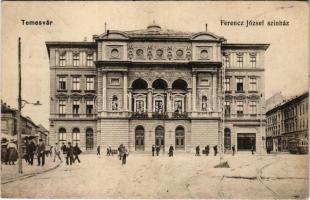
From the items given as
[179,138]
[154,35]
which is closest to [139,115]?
[179,138]

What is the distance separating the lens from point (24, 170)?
9523 mm

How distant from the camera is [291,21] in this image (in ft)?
30.2

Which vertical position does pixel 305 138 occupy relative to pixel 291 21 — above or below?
below

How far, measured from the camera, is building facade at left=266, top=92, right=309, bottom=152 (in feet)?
30.7

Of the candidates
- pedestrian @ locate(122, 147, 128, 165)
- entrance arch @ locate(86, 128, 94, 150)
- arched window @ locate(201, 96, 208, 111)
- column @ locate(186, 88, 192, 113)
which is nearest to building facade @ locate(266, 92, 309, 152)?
arched window @ locate(201, 96, 208, 111)

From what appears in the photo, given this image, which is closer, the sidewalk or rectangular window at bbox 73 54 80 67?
the sidewalk

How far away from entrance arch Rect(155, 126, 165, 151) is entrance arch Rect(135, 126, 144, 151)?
0.93 feet

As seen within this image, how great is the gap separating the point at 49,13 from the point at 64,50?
93cm

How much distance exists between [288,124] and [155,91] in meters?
2.47

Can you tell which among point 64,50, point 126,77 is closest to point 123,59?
point 126,77

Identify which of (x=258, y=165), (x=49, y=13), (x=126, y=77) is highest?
(x=49, y=13)

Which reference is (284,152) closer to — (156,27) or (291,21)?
(291,21)

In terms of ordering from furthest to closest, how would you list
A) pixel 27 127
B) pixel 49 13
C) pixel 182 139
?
pixel 182 139, pixel 27 127, pixel 49 13

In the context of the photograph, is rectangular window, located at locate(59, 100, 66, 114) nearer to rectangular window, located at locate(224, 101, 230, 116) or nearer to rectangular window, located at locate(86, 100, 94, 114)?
rectangular window, located at locate(86, 100, 94, 114)
